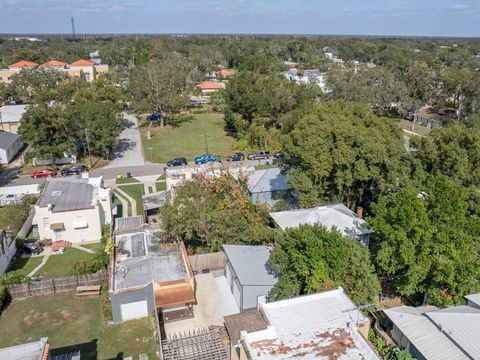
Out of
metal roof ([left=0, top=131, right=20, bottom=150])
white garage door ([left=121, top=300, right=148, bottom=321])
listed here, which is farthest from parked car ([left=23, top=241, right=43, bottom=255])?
metal roof ([left=0, top=131, right=20, bottom=150])

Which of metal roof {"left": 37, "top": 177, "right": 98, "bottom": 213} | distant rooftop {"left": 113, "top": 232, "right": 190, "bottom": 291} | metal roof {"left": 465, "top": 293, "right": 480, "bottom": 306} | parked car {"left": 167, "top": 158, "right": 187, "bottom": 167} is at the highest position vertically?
metal roof {"left": 37, "top": 177, "right": 98, "bottom": 213}

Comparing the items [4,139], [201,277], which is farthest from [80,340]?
[4,139]

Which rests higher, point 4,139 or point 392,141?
point 392,141

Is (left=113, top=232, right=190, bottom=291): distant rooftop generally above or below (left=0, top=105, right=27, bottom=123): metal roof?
below

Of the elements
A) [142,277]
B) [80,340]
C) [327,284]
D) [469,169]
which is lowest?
[80,340]

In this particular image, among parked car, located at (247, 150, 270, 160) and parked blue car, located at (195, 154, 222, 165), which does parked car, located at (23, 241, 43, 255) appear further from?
parked car, located at (247, 150, 270, 160)

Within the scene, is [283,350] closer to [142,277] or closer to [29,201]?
[142,277]

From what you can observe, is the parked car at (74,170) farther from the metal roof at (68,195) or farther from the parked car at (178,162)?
the parked car at (178,162)

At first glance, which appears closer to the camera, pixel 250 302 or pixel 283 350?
pixel 283 350
